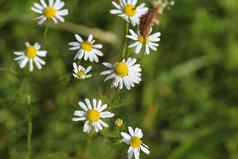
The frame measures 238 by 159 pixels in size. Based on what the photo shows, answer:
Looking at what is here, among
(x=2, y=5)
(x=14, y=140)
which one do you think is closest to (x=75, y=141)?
(x=14, y=140)

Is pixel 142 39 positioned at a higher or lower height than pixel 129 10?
lower

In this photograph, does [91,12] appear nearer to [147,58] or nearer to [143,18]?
[147,58]

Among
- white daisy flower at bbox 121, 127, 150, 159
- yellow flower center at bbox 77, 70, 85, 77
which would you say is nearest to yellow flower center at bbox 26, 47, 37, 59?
yellow flower center at bbox 77, 70, 85, 77

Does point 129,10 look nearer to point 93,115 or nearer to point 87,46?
point 87,46

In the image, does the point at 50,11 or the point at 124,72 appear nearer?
the point at 124,72

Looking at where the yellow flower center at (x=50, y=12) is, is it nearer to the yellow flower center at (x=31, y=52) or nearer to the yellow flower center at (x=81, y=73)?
the yellow flower center at (x=31, y=52)

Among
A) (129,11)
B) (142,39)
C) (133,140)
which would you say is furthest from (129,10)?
(133,140)
